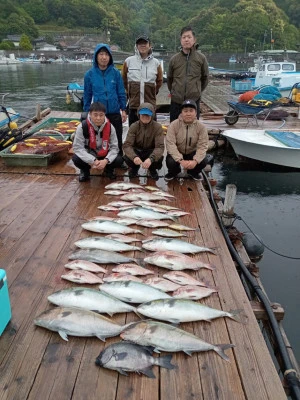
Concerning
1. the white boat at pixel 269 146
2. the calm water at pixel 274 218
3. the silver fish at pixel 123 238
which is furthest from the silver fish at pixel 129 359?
the white boat at pixel 269 146

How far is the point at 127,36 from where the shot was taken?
12275 cm

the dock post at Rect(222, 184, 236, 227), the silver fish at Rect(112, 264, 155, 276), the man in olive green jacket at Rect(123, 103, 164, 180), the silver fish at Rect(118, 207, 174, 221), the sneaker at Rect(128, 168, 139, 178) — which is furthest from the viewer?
the sneaker at Rect(128, 168, 139, 178)

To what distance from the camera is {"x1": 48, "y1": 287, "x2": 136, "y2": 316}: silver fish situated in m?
2.61

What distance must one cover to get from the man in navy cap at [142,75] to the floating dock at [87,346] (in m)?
2.76

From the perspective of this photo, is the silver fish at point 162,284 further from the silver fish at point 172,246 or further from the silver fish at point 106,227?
the silver fish at point 106,227

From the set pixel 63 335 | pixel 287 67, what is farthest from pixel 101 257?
pixel 287 67

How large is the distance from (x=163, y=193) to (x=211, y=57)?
293 ft

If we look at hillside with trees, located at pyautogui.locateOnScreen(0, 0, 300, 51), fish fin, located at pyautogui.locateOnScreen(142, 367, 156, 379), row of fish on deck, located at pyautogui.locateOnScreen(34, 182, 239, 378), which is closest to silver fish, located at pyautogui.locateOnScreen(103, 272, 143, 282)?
row of fish on deck, located at pyautogui.locateOnScreen(34, 182, 239, 378)

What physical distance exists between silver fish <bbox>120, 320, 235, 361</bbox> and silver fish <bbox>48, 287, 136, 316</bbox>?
0.90 ft

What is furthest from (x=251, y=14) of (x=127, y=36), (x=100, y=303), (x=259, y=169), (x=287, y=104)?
(x=100, y=303)

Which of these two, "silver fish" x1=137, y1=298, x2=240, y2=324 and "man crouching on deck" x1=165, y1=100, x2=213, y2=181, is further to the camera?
"man crouching on deck" x1=165, y1=100, x2=213, y2=181

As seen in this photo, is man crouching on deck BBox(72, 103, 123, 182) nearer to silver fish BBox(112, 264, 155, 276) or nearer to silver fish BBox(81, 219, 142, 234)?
silver fish BBox(81, 219, 142, 234)

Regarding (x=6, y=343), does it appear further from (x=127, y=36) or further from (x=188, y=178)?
(x=127, y=36)

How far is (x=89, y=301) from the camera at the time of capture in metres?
2.63
